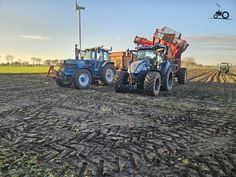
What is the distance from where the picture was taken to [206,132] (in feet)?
19.6

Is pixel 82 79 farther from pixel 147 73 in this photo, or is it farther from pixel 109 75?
pixel 147 73

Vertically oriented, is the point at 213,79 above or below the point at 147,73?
below

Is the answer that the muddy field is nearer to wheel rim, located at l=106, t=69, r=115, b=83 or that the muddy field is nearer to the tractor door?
the tractor door

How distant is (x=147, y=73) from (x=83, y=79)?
3925mm

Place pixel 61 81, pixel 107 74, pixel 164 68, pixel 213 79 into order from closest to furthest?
pixel 164 68, pixel 61 81, pixel 107 74, pixel 213 79

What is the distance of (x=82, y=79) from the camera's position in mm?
14195

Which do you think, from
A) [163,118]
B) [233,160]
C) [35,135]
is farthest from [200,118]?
[35,135]

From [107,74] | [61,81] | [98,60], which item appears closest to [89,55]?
[98,60]

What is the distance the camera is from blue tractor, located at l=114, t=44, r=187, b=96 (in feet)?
37.8

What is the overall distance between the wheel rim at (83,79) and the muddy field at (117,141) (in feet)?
17.3

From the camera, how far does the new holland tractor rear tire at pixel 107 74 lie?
50.2ft

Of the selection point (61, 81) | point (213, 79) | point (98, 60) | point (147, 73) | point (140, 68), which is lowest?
point (213, 79)

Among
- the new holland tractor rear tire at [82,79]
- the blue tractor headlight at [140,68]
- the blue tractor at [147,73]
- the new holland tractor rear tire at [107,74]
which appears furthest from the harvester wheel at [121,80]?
the new holland tractor rear tire at [107,74]

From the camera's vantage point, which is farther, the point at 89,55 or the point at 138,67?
the point at 89,55
